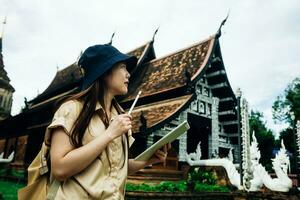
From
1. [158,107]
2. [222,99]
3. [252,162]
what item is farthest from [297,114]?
[252,162]

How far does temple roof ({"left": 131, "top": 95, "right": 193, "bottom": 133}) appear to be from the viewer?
9539mm

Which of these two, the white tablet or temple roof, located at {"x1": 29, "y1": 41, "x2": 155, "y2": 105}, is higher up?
temple roof, located at {"x1": 29, "y1": 41, "x2": 155, "y2": 105}

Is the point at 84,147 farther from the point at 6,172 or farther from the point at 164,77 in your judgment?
the point at 6,172

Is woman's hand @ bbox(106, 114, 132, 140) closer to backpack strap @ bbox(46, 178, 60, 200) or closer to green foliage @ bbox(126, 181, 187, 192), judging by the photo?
backpack strap @ bbox(46, 178, 60, 200)

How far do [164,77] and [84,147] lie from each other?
40.0ft

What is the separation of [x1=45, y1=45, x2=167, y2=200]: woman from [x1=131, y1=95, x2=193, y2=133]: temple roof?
748 centimetres

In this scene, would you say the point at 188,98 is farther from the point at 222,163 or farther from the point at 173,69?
the point at 173,69

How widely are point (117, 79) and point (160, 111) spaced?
30.6 feet

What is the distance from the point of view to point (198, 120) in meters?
12.6

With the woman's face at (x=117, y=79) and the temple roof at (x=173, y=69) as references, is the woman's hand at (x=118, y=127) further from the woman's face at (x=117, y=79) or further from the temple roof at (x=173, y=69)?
the temple roof at (x=173, y=69)

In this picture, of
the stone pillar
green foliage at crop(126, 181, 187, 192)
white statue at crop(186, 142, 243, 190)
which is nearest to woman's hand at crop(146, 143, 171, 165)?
green foliage at crop(126, 181, 187, 192)

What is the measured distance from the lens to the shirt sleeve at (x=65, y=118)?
3.94ft

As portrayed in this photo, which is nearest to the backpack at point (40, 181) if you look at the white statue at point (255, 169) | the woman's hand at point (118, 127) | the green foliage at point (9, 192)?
the woman's hand at point (118, 127)

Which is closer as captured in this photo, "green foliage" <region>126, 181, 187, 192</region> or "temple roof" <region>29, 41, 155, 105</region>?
"green foliage" <region>126, 181, 187, 192</region>
